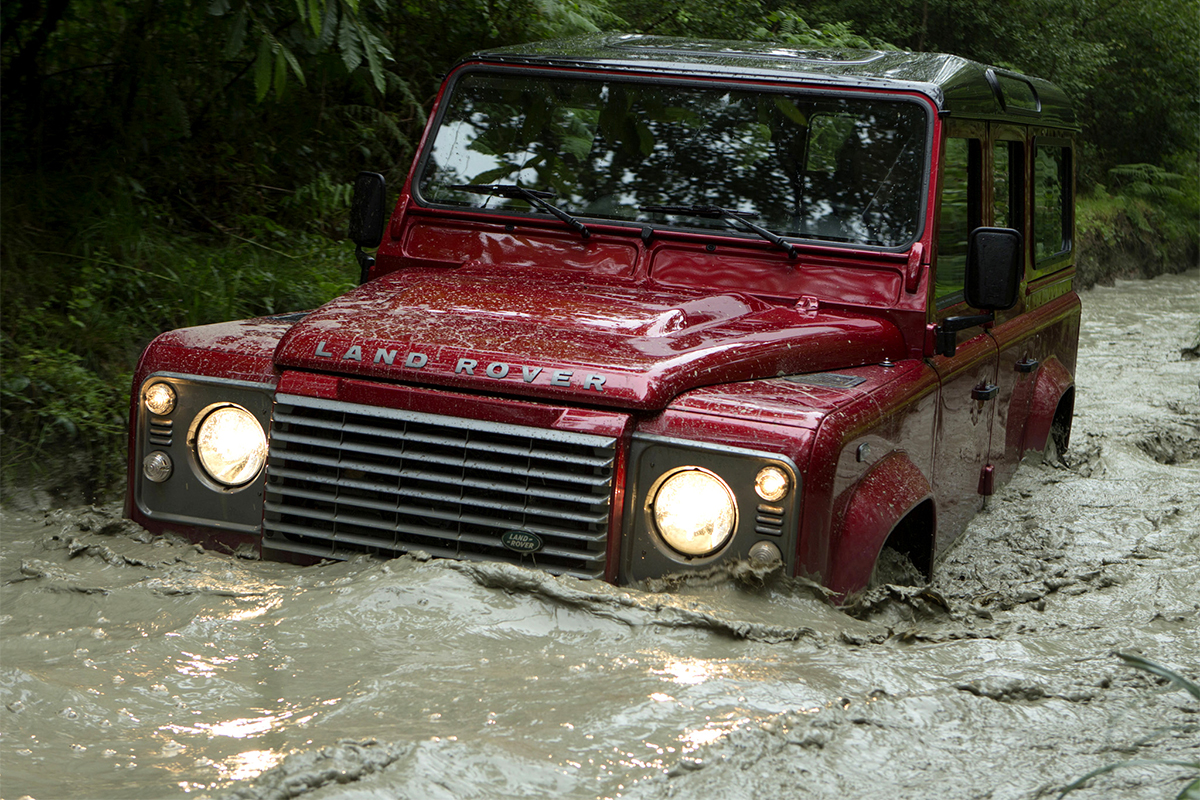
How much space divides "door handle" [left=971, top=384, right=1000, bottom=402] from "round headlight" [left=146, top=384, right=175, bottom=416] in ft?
9.17

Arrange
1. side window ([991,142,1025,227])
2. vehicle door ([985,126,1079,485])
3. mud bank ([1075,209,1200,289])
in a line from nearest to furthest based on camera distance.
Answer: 1. side window ([991,142,1025,227])
2. vehicle door ([985,126,1079,485])
3. mud bank ([1075,209,1200,289])

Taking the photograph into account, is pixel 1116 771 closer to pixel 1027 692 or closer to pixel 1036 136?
pixel 1027 692

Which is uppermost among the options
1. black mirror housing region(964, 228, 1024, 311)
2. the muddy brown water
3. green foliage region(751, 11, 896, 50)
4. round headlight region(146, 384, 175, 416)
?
green foliage region(751, 11, 896, 50)

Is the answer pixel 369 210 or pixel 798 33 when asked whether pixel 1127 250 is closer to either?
pixel 798 33

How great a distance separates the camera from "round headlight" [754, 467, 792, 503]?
3.08 meters

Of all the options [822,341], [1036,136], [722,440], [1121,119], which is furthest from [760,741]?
[1121,119]

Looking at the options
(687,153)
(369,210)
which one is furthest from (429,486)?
(369,210)

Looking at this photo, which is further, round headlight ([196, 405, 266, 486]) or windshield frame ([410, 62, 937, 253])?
windshield frame ([410, 62, 937, 253])

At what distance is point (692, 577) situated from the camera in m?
3.15

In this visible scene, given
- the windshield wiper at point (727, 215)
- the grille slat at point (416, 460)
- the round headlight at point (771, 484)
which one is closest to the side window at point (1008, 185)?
the windshield wiper at point (727, 215)

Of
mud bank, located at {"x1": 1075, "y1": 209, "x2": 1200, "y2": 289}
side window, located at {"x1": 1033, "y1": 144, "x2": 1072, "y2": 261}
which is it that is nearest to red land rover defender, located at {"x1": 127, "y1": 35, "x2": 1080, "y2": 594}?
side window, located at {"x1": 1033, "y1": 144, "x2": 1072, "y2": 261}

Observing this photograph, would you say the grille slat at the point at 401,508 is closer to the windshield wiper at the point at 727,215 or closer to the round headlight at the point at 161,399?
the round headlight at the point at 161,399

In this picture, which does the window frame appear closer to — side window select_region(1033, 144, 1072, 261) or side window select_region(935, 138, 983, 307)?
side window select_region(1033, 144, 1072, 261)

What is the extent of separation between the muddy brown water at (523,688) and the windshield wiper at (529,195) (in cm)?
148
